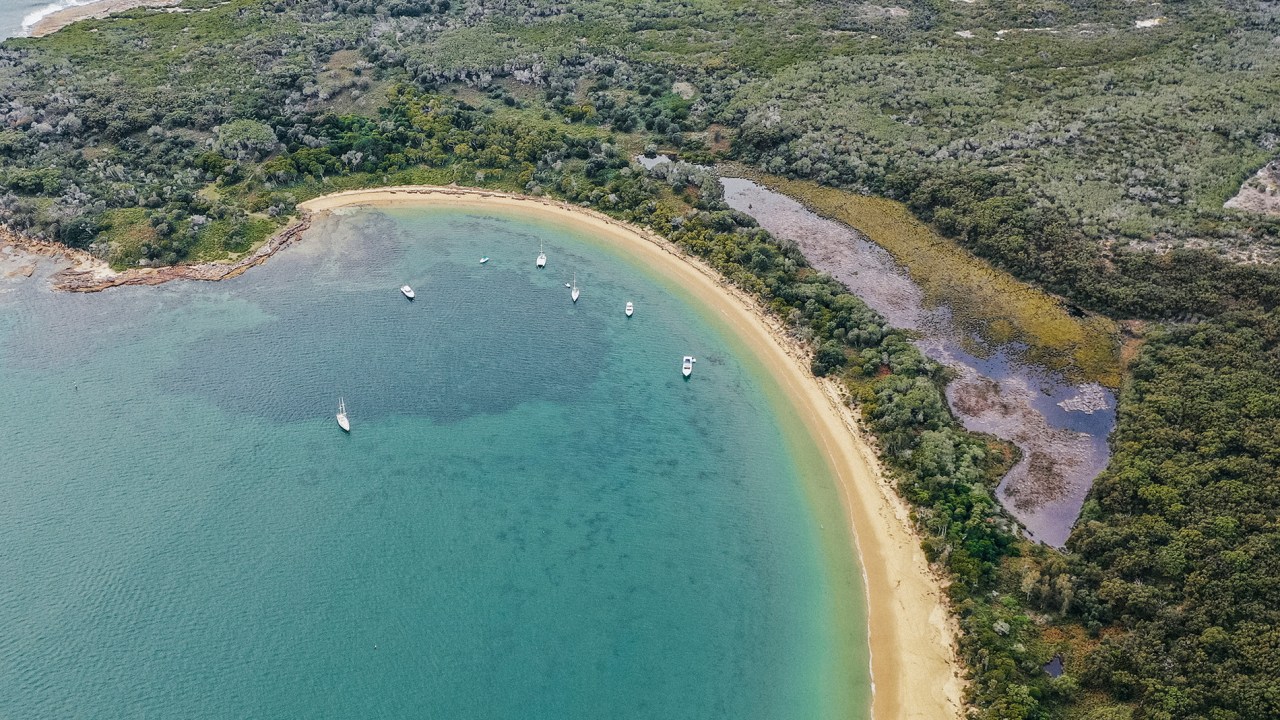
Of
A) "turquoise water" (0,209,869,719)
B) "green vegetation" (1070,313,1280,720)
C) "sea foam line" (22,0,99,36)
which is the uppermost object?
"sea foam line" (22,0,99,36)

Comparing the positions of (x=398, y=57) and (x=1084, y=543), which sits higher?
(x=398, y=57)

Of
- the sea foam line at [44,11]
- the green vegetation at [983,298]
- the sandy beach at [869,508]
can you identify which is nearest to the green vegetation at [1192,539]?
the green vegetation at [983,298]

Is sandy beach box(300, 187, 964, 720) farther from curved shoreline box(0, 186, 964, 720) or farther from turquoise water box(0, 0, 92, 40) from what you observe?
turquoise water box(0, 0, 92, 40)

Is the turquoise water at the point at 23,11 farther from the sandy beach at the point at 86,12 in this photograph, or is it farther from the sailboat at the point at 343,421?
the sailboat at the point at 343,421

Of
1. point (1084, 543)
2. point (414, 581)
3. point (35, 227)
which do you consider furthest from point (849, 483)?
point (35, 227)

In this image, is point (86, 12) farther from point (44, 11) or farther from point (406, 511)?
point (406, 511)

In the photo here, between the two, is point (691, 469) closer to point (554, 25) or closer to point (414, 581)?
point (414, 581)

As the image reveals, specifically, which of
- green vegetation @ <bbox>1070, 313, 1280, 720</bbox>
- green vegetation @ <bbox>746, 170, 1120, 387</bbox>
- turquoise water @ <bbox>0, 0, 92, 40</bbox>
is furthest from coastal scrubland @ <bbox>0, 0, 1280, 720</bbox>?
turquoise water @ <bbox>0, 0, 92, 40</bbox>
